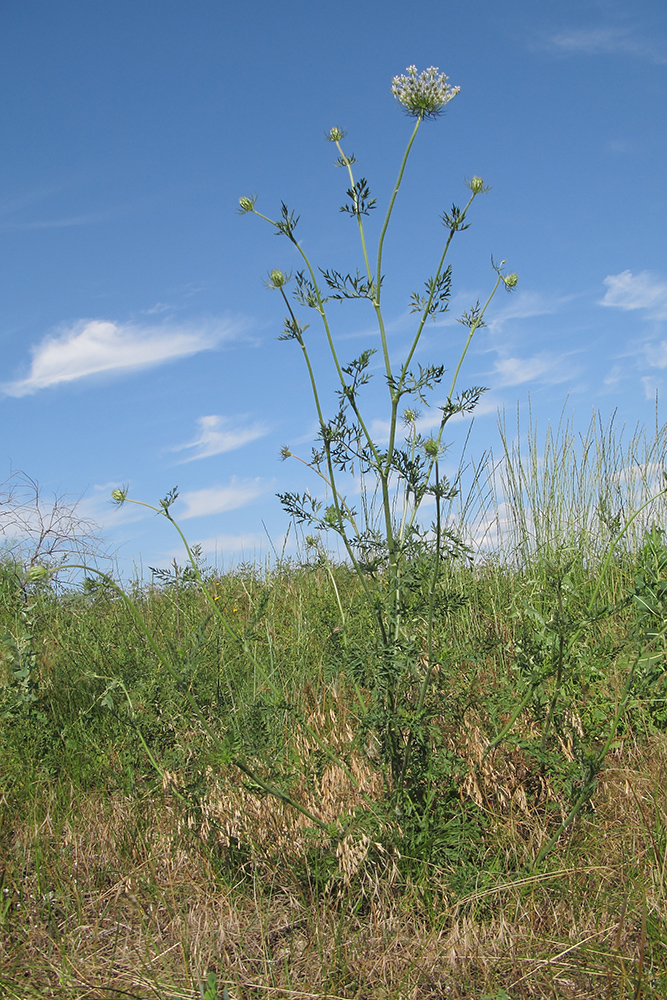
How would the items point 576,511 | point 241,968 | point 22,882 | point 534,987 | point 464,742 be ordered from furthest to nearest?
1. point 576,511
2. point 464,742
3. point 22,882
4. point 241,968
5. point 534,987

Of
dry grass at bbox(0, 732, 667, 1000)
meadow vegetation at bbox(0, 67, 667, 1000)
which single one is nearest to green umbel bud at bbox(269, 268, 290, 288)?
meadow vegetation at bbox(0, 67, 667, 1000)

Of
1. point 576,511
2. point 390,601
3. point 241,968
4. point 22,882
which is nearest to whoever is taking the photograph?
point 241,968

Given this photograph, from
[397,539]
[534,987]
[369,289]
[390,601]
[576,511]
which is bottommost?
[534,987]

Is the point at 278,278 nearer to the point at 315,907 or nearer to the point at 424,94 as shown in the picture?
the point at 424,94

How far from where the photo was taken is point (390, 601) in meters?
2.00

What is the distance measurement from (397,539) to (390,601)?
0.61ft

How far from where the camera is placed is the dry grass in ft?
5.79

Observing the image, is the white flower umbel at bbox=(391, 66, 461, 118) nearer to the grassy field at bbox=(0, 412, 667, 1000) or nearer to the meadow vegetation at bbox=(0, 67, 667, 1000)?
the meadow vegetation at bbox=(0, 67, 667, 1000)

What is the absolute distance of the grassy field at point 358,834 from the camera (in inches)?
71.4

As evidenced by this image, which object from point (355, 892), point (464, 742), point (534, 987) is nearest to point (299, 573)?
point (464, 742)

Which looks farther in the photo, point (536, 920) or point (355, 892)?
point (355, 892)

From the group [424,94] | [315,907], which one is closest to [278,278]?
[424,94]

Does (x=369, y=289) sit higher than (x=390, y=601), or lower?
higher

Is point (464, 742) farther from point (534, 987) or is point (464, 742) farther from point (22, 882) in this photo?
point (22, 882)
